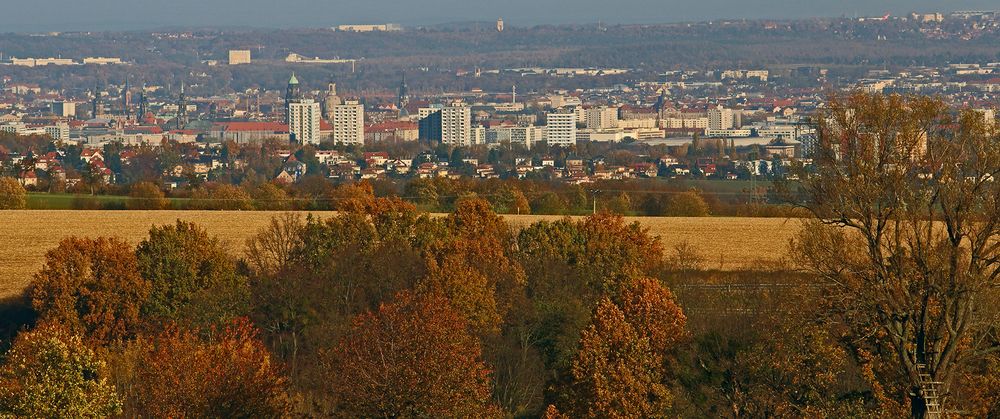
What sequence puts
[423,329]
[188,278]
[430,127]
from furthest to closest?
[430,127], [188,278], [423,329]

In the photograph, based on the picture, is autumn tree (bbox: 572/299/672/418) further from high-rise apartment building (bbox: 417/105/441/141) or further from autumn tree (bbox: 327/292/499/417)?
high-rise apartment building (bbox: 417/105/441/141)

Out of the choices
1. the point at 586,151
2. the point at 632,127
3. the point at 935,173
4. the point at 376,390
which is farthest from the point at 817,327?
the point at 632,127

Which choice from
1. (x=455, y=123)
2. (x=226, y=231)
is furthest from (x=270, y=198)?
(x=455, y=123)

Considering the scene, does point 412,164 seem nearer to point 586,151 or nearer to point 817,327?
point 586,151

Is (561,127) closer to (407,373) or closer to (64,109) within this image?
(64,109)

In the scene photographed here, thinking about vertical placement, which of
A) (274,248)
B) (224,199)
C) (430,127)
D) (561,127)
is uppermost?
(274,248)

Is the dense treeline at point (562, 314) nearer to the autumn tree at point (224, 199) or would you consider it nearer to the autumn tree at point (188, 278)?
the autumn tree at point (188, 278)
